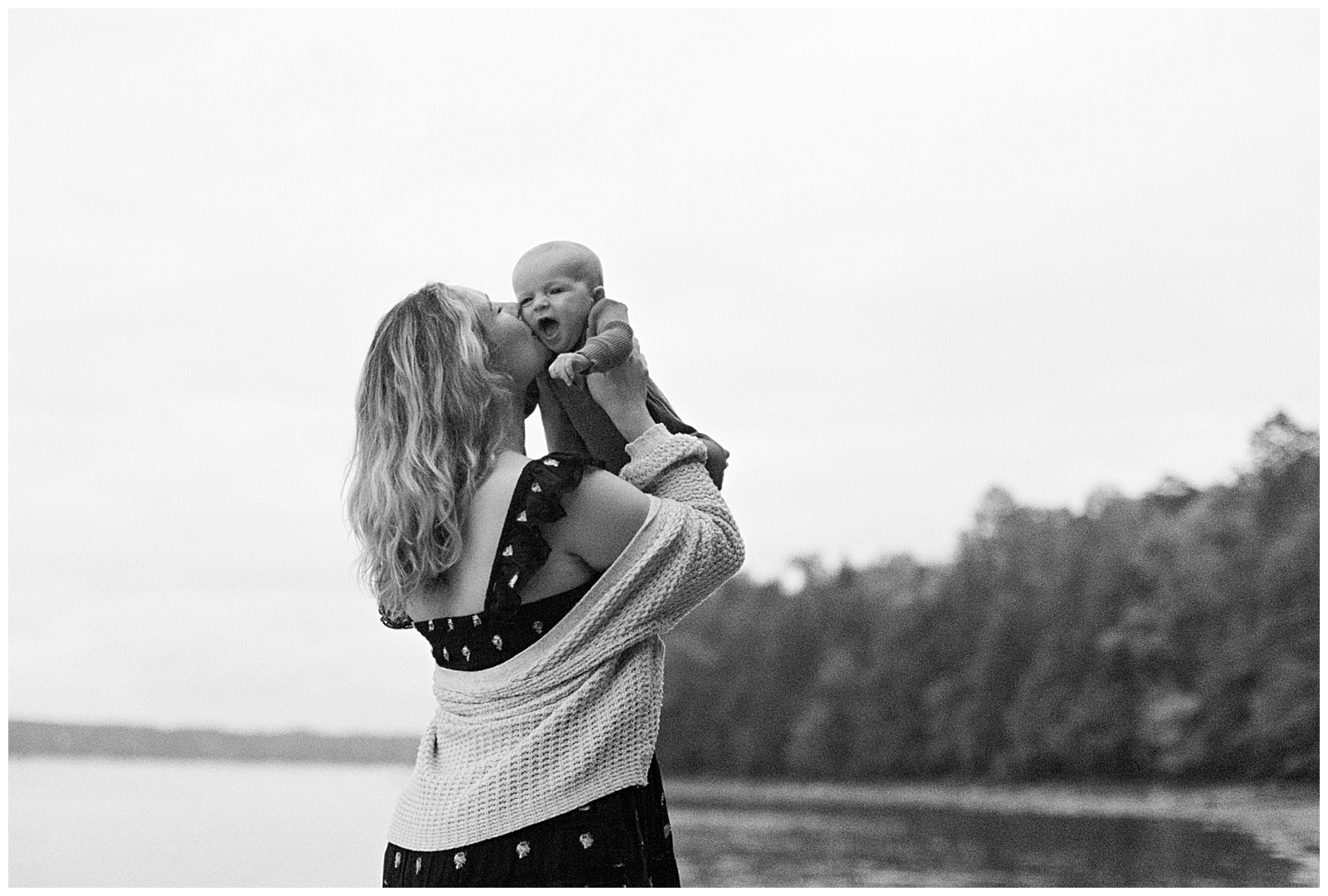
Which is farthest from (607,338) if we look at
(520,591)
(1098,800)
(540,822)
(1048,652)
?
(1048,652)

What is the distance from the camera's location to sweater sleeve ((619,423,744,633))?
129 centimetres

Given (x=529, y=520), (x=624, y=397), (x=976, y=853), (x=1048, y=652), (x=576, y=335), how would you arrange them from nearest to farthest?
(x=529, y=520) < (x=624, y=397) < (x=576, y=335) < (x=976, y=853) < (x=1048, y=652)

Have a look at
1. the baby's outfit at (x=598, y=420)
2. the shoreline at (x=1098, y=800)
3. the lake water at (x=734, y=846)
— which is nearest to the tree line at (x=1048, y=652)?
the shoreline at (x=1098, y=800)

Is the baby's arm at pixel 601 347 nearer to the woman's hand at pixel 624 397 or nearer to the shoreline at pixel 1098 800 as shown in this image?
the woman's hand at pixel 624 397

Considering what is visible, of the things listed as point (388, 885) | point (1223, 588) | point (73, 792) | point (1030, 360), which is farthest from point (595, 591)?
point (1030, 360)

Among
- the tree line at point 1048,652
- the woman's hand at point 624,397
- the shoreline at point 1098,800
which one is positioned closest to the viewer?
the woman's hand at point 624,397

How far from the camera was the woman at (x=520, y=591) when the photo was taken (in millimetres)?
1294

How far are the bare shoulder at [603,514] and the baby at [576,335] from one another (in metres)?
0.12

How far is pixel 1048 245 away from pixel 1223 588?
11022 mm

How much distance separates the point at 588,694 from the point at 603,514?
16 centimetres

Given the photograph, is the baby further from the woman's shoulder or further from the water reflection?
the water reflection

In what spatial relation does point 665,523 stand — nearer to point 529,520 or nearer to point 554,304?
point 529,520

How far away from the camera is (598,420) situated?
4.82ft

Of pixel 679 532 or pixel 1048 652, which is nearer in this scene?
pixel 679 532
